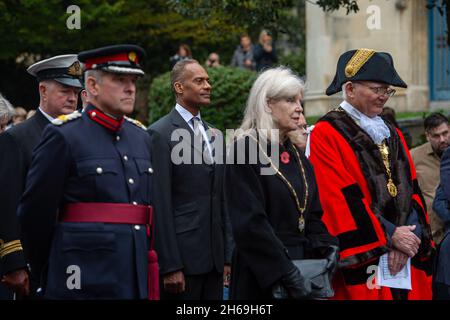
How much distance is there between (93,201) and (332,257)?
1465mm

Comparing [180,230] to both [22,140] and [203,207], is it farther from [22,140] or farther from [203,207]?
[22,140]

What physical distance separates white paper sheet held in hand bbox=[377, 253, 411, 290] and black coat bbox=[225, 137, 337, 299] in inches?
27.3

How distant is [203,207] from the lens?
289 inches

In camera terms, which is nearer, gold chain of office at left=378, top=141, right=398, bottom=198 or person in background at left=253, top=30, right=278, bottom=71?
gold chain of office at left=378, top=141, right=398, bottom=198

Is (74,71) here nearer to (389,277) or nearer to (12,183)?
(12,183)

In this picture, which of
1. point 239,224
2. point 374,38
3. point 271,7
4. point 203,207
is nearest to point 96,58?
point 239,224

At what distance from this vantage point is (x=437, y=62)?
18266mm

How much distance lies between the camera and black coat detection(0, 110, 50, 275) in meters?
6.65

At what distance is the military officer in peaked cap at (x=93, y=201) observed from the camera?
5496mm

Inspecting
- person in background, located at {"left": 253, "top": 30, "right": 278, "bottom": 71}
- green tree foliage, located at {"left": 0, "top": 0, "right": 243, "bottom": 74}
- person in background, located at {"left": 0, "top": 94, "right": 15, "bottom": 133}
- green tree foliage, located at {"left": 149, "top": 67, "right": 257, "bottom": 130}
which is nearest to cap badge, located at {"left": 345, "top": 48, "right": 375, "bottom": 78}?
person in background, located at {"left": 0, "top": 94, "right": 15, "bottom": 133}

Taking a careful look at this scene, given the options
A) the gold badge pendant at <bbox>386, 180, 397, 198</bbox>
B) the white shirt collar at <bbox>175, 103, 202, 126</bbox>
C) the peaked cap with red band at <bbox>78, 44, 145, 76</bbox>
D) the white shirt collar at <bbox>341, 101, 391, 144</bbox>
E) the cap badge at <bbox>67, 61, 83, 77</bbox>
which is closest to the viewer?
the peaked cap with red band at <bbox>78, 44, 145, 76</bbox>

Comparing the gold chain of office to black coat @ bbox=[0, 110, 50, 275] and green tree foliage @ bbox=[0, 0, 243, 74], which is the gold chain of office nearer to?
black coat @ bbox=[0, 110, 50, 275]

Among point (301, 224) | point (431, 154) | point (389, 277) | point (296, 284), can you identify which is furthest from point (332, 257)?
point (431, 154)
